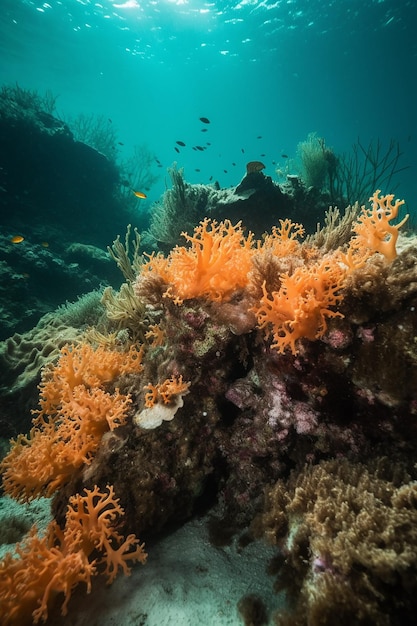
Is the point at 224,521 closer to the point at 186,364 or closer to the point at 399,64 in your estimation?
the point at 186,364

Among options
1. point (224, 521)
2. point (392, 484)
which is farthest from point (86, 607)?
point (392, 484)

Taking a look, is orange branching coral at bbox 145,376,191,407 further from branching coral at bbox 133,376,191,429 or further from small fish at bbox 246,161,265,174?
small fish at bbox 246,161,265,174

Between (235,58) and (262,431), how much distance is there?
53403 mm

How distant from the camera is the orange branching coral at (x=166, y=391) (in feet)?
9.67

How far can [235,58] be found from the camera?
41250 mm

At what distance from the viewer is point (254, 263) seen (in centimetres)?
270

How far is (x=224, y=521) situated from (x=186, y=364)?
69.2 inches

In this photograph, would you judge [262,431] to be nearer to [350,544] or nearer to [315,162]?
[350,544]

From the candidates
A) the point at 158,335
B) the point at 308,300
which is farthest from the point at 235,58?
the point at 308,300

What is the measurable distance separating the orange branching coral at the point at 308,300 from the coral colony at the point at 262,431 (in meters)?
0.02

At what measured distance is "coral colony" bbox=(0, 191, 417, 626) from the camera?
1976mm

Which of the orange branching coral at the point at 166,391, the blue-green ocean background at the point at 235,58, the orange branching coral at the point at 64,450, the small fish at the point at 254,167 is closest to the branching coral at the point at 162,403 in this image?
the orange branching coral at the point at 166,391

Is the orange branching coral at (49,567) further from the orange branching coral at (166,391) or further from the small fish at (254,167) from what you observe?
the small fish at (254,167)

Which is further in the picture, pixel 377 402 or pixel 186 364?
pixel 186 364
